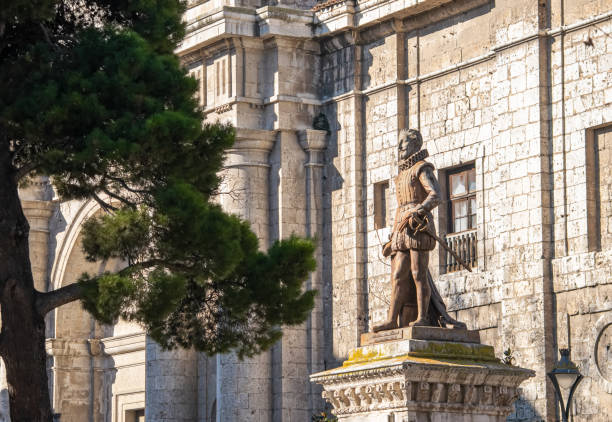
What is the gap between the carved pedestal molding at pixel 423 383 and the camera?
56.3ft

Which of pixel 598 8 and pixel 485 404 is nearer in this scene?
pixel 485 404

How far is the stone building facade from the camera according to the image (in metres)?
24.5

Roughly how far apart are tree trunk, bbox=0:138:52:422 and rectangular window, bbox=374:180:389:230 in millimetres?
10544

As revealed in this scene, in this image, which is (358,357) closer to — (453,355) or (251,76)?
(453,355)

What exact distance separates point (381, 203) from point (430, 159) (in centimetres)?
151

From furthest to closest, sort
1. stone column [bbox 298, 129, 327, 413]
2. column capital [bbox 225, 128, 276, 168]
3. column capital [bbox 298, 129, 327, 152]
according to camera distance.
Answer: column capital [bbox 298, 129, 327, 152] < column capital [bbox 225, 128, 276, 168] < stone column [bbox 298, 129, 327, 413]

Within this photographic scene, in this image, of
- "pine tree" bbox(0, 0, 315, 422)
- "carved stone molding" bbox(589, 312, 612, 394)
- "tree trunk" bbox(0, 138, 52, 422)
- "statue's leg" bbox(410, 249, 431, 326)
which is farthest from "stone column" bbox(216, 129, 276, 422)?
"statue's leg" bbox(410, 249, 431, 326)

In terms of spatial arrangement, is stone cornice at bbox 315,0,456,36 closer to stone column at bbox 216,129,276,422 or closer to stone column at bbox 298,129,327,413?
stone column at bbox 298,129,327,413

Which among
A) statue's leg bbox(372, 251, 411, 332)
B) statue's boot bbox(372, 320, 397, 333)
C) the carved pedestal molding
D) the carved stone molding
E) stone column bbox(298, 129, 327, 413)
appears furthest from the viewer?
stone column bbox(298, 129, 327, 413)

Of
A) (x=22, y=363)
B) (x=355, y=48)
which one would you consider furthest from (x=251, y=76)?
(x=22, y=363)

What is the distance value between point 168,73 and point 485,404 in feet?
17.3

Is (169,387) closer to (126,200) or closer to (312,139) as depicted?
(312,139)

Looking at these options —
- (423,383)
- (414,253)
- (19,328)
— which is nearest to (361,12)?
(414,253)

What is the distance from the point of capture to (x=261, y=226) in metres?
29.2
